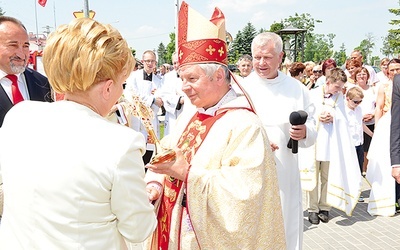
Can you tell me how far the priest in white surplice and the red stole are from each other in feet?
3.78

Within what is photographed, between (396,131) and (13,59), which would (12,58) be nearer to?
(13,59)

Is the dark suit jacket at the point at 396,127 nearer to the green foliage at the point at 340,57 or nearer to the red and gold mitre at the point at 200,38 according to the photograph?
the red and gold mitre at the point at 200,38

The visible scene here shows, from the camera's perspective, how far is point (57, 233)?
1.35 meters

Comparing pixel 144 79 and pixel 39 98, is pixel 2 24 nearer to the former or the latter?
pixel 39 98

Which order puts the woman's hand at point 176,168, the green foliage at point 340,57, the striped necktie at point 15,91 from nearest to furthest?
the woman's hand at point 176,168 < the striped necktie at point 15,91 < the green foliage at point 340,57

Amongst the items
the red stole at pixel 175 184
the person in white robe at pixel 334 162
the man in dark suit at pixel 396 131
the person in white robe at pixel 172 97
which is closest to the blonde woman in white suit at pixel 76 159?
the red stole at pixel 175 184

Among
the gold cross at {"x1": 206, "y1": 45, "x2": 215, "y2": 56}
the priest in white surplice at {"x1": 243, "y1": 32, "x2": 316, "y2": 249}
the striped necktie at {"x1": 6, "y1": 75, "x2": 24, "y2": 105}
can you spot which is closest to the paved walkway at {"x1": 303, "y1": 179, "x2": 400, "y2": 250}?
the priest in white surplice at {"x1": 243, "y1": 32, "x2": 316, "y2": 249}

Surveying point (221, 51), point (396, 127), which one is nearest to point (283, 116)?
point (396, 127)

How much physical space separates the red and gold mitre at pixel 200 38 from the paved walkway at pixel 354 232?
304 centimetres

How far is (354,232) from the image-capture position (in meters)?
5.09

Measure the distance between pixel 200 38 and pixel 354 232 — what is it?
12.3ft

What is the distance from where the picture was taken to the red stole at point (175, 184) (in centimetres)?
237

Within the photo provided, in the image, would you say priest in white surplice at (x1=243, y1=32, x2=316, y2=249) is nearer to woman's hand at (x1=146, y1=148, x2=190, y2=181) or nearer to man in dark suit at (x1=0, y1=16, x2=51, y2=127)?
woman's hand at (x1=146, y1=148, x2=190, y2=181)

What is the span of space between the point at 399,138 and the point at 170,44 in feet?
212
